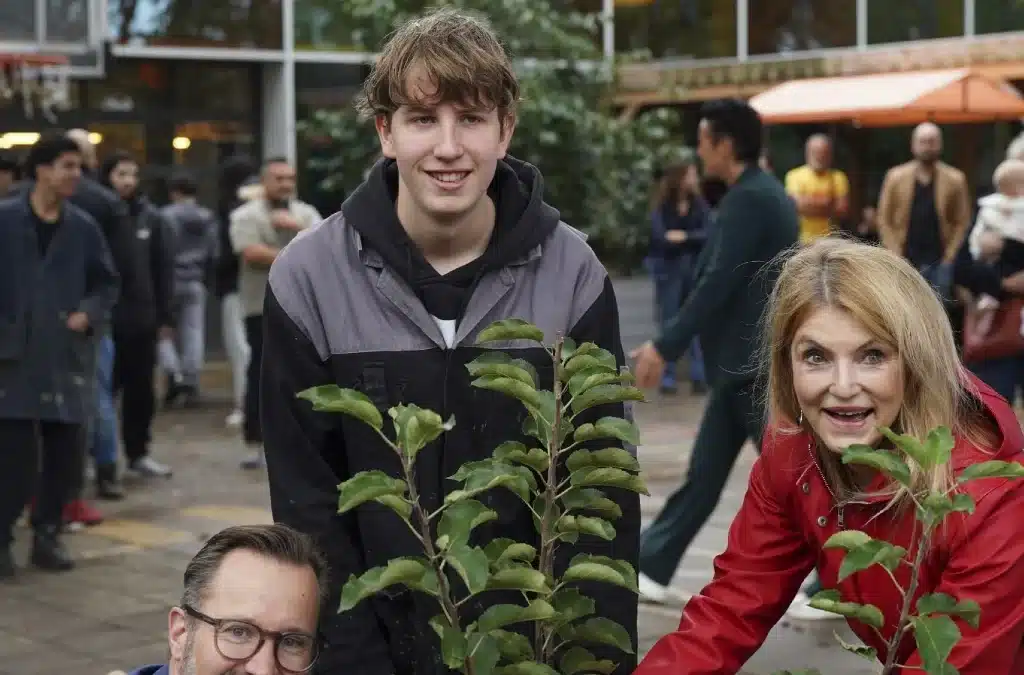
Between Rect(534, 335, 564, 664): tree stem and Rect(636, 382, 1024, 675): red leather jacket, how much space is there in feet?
1.45

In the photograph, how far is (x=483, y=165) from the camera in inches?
121

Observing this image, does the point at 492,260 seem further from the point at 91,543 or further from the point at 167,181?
the point at 167,181

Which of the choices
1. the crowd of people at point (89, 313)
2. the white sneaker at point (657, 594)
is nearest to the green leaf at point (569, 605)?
the crowd of people at point (89, 313)

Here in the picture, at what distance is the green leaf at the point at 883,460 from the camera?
2061mm

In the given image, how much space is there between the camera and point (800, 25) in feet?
65.7

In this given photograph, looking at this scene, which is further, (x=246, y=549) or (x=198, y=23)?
(x=198, y=23)

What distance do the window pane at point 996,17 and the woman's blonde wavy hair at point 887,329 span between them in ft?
50.3

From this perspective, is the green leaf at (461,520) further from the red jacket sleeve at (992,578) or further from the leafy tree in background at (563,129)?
the leafy tree in background at (563,129)

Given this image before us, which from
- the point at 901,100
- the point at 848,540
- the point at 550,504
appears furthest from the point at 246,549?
the point at 901,100

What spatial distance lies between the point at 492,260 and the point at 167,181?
576 inches

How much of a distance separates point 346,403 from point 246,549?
69 cm

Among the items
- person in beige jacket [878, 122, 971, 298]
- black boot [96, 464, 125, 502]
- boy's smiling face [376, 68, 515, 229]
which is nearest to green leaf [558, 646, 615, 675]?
boy's smiling face [376, 68, 515, 229]

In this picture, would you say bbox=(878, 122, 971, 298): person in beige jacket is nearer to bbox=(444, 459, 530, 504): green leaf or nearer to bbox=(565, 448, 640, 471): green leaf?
bbox=(565, 448, 640, 471): green leaf

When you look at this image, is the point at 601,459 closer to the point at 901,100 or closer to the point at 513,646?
the point at 513,646
